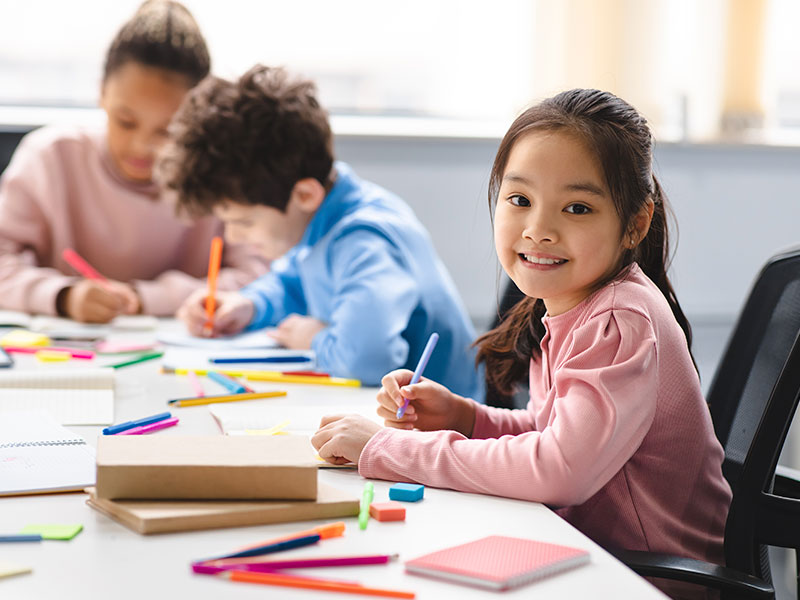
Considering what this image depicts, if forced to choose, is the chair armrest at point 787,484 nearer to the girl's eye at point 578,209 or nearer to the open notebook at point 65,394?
the girl's eye at point 578,209

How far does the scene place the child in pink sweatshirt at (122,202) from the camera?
1.98 m

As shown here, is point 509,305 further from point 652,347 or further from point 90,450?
point 90,450

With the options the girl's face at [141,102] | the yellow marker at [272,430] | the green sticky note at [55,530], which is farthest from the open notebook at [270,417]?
the girl's face at [141,102]

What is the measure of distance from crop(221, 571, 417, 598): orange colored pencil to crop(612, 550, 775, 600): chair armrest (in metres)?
0.26

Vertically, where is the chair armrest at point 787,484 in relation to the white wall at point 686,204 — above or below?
below

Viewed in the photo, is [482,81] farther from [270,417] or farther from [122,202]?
[270,417]

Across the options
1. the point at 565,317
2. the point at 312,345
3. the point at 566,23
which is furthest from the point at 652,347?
the point at 566,23

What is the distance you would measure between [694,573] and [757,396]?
0.37 m

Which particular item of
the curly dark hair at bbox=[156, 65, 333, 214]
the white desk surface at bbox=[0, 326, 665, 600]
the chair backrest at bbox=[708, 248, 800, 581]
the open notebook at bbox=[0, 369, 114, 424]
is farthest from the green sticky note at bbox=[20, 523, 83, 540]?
the curly dark hair at bbox=[156, 65, 333, 214]

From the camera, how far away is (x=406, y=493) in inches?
30.8

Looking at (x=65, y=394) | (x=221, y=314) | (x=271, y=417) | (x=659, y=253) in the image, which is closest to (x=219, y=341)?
(x=221, y=314)

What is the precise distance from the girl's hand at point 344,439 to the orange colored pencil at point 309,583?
0.25 m

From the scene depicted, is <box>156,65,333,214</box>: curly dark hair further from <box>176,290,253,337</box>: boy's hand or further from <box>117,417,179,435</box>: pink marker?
<box>117,417,179,435</box>: pink marker

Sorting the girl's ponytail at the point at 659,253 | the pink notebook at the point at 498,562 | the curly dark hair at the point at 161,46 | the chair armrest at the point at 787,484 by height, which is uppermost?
the curly dark hair at the point at 161,46
